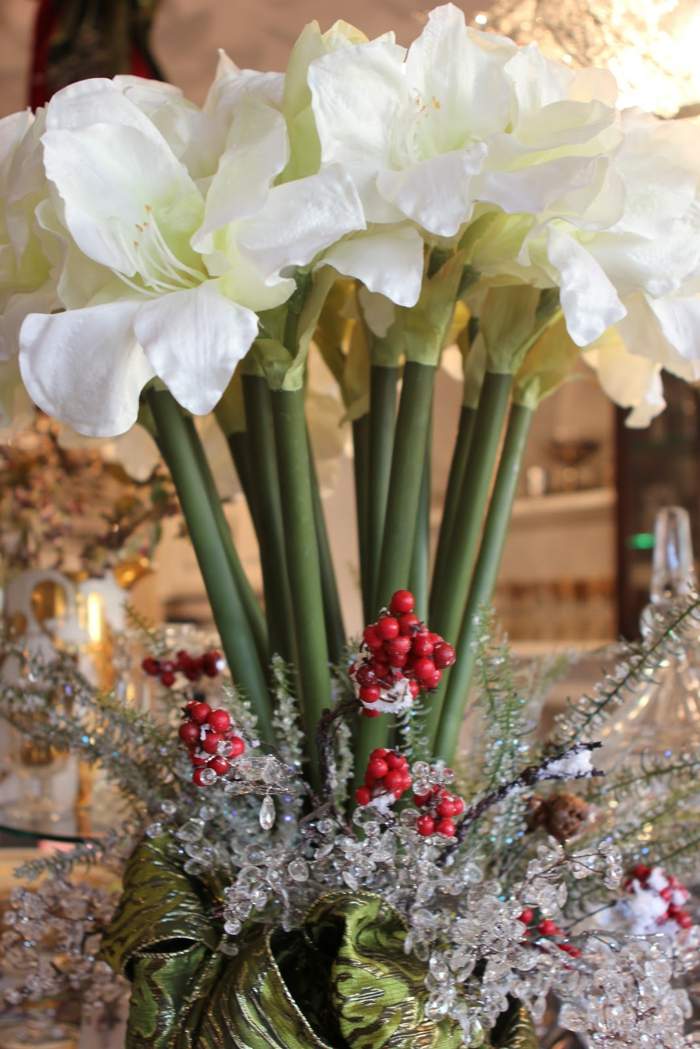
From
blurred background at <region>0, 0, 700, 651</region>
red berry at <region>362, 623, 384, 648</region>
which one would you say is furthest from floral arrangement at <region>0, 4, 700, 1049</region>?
blurred background at <region>0, 0, 700, 651</region>

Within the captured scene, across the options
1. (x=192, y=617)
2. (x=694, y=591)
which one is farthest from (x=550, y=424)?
(x=694, y=591)

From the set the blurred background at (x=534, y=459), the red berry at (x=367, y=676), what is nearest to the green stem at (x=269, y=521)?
the red berry at (x=367, y=676)

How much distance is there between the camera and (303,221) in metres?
0.39

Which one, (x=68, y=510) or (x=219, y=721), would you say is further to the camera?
(x=68, y=510)

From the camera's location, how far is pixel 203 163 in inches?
17.2

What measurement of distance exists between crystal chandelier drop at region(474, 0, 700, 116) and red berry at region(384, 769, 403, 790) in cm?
60

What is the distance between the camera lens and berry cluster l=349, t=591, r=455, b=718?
1.28 ft

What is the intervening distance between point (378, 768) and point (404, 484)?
0.39ft

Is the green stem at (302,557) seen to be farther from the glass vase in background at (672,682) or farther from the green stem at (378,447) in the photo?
the glass vase in background at (672,682)

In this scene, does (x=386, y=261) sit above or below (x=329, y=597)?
above

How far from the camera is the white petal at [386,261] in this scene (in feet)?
1.32

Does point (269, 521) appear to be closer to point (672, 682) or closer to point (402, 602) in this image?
point (402, 602)

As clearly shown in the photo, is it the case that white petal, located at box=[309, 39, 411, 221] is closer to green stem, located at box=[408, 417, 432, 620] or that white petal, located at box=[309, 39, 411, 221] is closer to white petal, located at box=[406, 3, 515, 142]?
white petal, located at box=[406, 3, 515, 142]

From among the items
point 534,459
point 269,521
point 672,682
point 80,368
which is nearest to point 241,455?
point 269,521
